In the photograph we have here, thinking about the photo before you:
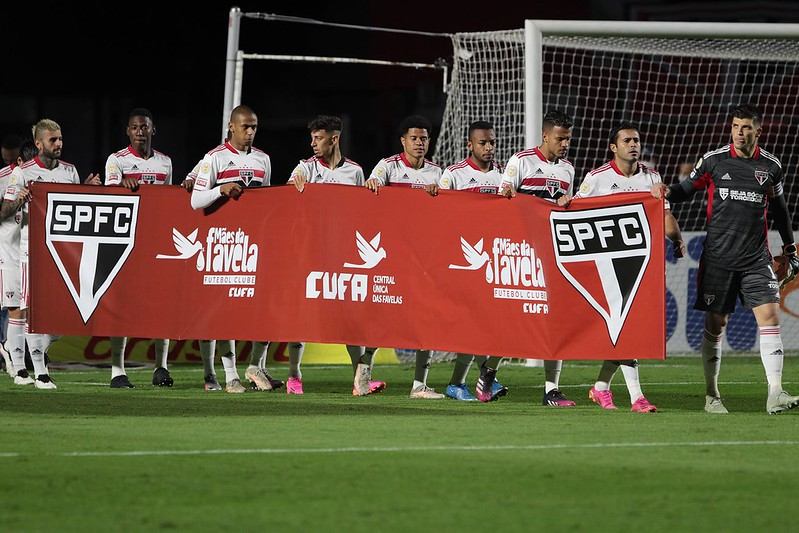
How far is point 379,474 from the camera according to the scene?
278 inches

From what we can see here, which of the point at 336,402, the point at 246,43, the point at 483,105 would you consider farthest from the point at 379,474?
the point at 246,43

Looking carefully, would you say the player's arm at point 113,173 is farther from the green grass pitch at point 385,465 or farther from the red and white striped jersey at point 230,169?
the green grass pitch at point 385,465

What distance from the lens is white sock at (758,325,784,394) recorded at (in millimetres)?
10352

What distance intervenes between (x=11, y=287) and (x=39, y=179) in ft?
3.22

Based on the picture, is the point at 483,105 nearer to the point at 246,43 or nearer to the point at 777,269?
the point at 777,269

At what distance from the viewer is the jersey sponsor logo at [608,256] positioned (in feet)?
34.5

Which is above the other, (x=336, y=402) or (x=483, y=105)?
(x=483, y=105)

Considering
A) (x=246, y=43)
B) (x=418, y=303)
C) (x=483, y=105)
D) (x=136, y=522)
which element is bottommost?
(x=136, y=522)

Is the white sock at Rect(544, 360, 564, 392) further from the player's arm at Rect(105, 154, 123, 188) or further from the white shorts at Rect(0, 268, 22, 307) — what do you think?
the white shorts at Rect(0, 268, 22, 307)

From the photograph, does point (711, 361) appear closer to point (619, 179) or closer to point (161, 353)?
point (619, 179)

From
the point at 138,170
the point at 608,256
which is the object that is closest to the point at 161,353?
the point at 138,170

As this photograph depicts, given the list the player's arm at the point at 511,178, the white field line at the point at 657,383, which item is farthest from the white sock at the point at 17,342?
the player's arm at the point at 511,178

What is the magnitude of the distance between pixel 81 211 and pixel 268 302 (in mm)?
1692

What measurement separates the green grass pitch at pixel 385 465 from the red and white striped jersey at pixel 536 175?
1.57 m
